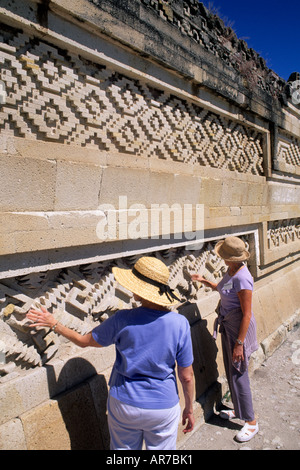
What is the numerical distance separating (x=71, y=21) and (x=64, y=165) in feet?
3.56

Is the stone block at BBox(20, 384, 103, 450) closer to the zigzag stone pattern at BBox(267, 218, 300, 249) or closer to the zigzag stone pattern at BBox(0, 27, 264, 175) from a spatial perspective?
the zigzag stone pattern at BBox(0, 27, 264, 175)

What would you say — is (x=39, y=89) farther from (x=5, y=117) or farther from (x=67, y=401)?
(x=67, y=401)

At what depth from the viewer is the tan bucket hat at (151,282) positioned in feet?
7.27

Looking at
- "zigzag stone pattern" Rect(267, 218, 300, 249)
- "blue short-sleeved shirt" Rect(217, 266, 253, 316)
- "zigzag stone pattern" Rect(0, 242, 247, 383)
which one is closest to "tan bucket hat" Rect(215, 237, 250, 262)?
"blue short-sleeved shirt" Rect(217, 266, 253, 316)

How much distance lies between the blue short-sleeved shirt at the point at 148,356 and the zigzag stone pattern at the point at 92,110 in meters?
1.49

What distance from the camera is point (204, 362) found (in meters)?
4.08

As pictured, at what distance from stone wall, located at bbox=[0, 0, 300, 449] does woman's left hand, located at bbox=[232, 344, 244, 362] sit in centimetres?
60

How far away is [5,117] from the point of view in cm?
233

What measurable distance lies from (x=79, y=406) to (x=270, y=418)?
229 cm

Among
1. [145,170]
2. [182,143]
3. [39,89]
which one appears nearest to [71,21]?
[39,89]

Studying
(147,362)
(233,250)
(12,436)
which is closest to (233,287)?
(233,250)

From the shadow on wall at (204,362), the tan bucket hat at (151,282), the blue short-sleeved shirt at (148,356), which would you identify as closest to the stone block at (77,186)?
the tan bucket hat at (151,282)

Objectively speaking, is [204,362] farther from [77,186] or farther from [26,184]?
[26,184]

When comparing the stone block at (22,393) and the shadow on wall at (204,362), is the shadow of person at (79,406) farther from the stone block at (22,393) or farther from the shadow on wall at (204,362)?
the shadow on wall at (204,362)
